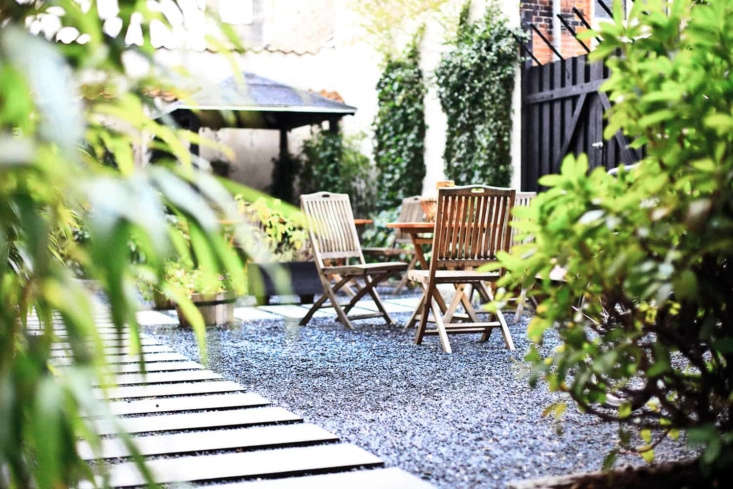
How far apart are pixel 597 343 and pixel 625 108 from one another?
1.60 feet

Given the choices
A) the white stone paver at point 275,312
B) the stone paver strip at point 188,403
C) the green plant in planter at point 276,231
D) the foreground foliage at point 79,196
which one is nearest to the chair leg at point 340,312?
the green plant in planter at point 276,231

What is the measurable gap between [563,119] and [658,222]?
755cm

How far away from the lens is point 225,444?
8.75 ft

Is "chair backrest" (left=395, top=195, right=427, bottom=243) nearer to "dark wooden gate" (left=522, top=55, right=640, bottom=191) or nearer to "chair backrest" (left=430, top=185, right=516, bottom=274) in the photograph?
"dark wooden gate" (left=522, top=55, right=640, bottom=191)

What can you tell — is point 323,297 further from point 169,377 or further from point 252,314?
point 169,377

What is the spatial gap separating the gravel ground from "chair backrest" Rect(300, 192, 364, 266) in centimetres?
69

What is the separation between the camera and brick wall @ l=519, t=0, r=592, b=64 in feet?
30.7

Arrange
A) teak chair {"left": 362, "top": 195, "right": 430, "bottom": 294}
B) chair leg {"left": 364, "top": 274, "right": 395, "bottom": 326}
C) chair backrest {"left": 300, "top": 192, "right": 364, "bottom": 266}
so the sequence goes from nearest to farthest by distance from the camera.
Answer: chair leg {"left": 364, "top": 274, "right": 395, "bottom": 326} < chair backrest {"left": 300, "top": 192, "right": 364, "bottom": 266} < teak chair {"left": 362, "top": 195, "right": 430, "bottom": 294}

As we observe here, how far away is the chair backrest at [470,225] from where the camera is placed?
16.3ft

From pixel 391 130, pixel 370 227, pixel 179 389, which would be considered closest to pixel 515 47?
pixel 391 130

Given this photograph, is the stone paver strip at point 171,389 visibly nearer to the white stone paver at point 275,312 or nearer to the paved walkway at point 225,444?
the paved walkway at point 225,444

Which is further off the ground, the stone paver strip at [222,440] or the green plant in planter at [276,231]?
the green plant in planter at [276,231]

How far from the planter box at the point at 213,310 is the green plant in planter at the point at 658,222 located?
4359mm

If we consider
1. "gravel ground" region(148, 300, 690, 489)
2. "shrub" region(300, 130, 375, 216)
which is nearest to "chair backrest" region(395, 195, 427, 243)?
"shrub" region(300, 130, 375, 216)
